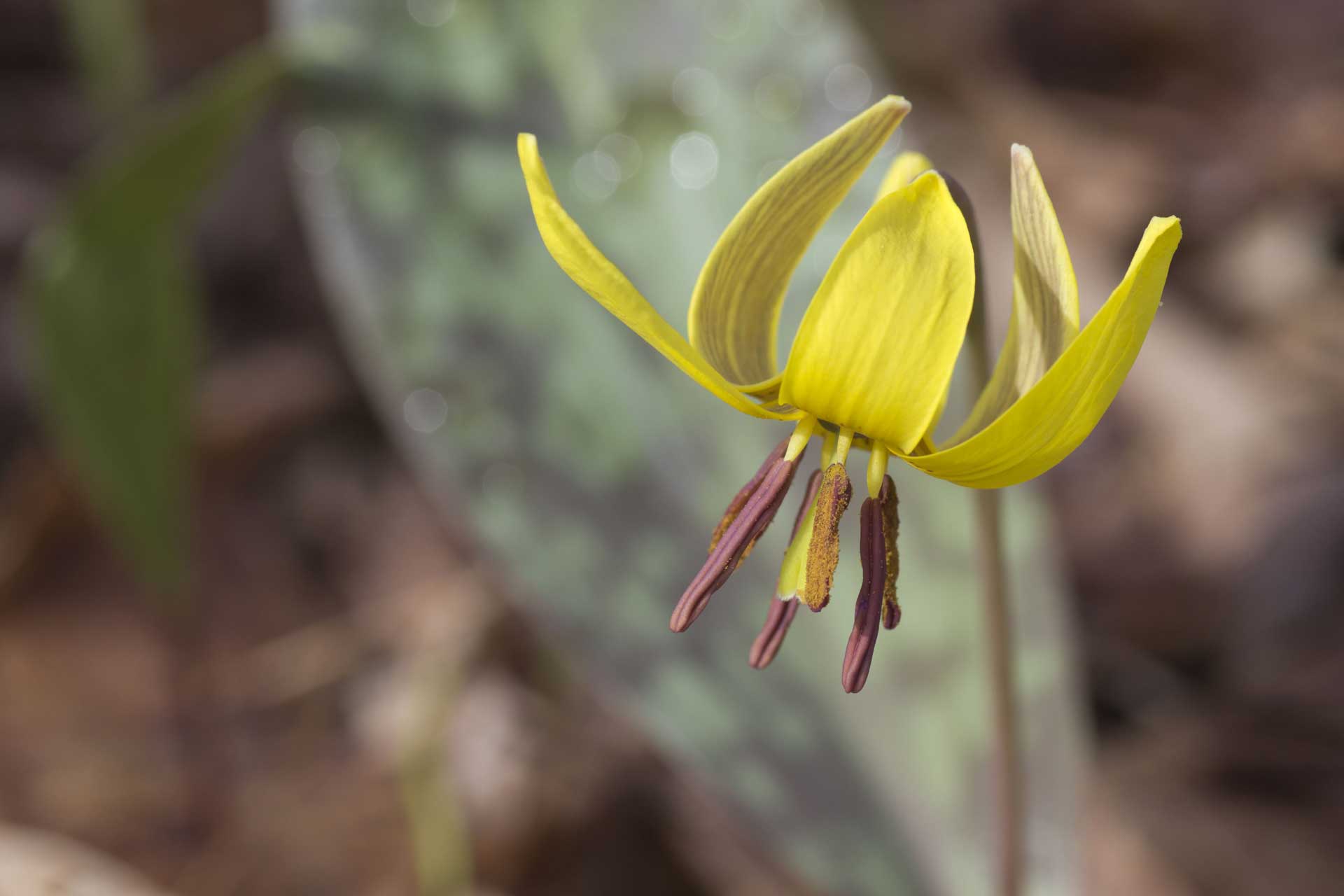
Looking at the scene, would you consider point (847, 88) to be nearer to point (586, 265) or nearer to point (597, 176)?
point (597, 176)

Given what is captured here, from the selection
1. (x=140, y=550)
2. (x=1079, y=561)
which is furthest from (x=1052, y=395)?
(x=1079, y=561)

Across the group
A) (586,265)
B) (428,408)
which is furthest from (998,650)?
(428,408)

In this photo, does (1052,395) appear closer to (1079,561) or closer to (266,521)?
(1079,561)

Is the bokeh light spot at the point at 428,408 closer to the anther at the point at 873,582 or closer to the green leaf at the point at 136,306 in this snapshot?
the green leaf at the point at 136,306

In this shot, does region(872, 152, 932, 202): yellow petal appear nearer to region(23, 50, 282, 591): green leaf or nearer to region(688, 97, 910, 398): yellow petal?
region(688, 97, 910, 398): yellow petal

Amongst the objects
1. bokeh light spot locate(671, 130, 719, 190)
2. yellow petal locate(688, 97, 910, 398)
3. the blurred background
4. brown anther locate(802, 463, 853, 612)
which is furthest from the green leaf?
brown anther locate(802, 463, 853, 612)

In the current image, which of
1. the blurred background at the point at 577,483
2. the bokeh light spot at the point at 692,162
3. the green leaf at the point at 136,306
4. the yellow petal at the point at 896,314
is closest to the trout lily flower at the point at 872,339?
the yellow petal at the point at 896,314

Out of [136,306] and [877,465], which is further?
[136,306]
